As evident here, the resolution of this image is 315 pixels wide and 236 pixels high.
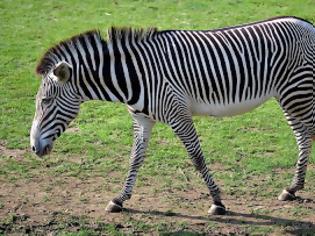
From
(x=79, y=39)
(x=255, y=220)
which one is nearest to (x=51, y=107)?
(x=79, y=39)

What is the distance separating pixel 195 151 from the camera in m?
7.87

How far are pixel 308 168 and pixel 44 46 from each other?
7.37 meters

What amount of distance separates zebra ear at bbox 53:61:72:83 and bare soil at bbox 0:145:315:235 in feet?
5.28

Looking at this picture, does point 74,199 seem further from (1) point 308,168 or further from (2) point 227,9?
(2) point 227,9

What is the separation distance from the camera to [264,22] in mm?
8477

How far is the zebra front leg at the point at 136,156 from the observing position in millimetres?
8164

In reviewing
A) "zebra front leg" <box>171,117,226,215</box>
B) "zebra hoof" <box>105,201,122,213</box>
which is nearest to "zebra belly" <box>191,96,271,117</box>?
"zebra front leg" <box>171,117,226,215</box>

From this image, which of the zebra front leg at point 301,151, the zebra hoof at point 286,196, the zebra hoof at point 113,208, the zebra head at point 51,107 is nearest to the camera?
the zebra head at point 51,107

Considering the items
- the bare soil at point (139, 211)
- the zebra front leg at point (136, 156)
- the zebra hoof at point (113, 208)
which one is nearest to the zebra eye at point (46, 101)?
the zebra front leg at point (136, 156)

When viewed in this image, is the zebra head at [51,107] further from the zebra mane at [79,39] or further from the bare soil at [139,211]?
the bare soil at [139,211]

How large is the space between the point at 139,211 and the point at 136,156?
2.16 feet

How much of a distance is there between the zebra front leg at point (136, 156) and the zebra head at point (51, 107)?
901mm

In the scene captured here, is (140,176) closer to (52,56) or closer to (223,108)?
(223,108)

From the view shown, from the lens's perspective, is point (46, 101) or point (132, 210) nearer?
point (46, 101)
